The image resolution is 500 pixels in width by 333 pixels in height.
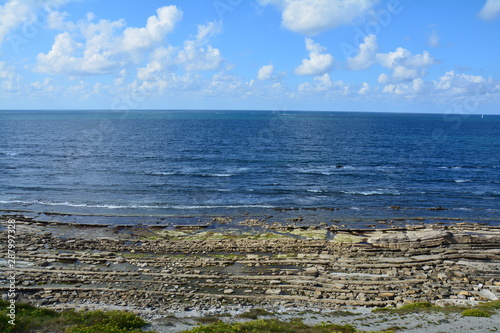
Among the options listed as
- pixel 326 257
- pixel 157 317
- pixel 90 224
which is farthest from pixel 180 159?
pixel 157 317

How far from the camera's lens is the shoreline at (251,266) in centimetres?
3105

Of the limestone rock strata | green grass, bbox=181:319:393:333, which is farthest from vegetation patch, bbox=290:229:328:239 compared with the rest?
green grass, bbox=181:319:393:333

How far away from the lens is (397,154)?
10956cm

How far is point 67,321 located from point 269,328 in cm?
1375

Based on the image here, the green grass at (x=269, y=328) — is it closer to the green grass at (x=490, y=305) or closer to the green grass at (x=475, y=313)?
the green grass at (x=475, y=313)

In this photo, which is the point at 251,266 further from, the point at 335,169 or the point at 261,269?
the point at 335,169

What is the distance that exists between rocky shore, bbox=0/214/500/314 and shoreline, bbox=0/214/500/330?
0.10 metres

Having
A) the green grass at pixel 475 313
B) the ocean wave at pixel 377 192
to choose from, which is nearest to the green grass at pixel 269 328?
the green grass at pixel 475 313

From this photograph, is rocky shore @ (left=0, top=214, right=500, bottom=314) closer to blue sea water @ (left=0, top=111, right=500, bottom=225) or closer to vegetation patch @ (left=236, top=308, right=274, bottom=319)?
vegetation patch @ (left=236, top=308, right=274, bottom=319)

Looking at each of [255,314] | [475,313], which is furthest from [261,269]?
[475,313]

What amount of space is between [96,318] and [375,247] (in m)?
31.1

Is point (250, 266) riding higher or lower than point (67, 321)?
lower

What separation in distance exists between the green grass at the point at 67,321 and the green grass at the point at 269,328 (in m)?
4.68

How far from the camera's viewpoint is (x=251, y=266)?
37.3 m
